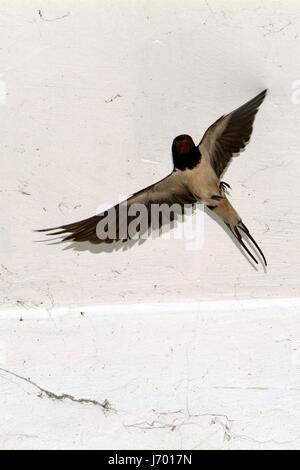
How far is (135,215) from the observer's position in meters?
2.30

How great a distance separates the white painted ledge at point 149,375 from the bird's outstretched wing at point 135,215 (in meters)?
0.30

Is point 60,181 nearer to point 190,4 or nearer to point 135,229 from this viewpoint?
point 135,229

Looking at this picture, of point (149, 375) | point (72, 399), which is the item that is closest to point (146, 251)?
point (149, 375)

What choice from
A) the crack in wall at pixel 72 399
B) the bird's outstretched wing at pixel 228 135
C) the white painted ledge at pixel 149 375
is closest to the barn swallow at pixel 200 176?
the bird's outstretched wing at pixel 228 135

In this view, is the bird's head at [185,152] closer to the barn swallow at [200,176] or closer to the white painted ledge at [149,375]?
the barn swallow at [200,176]

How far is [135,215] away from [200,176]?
0.98ft

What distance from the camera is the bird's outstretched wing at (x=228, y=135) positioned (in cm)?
225

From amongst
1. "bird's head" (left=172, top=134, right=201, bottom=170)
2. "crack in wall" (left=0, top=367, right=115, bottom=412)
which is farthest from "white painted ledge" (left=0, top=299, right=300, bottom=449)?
"bird's head" (left=172, top=134, right=201, bottom=170)

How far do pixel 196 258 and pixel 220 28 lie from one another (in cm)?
90

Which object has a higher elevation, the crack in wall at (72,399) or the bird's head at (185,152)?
the bird's head at (185,152)

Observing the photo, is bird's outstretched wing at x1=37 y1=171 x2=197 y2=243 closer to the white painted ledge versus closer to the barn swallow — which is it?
the barn swallow

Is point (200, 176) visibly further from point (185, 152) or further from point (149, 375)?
point (149, 375)

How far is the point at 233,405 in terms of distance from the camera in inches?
92.3

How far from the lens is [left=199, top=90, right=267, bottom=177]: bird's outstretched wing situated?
2.25 m
